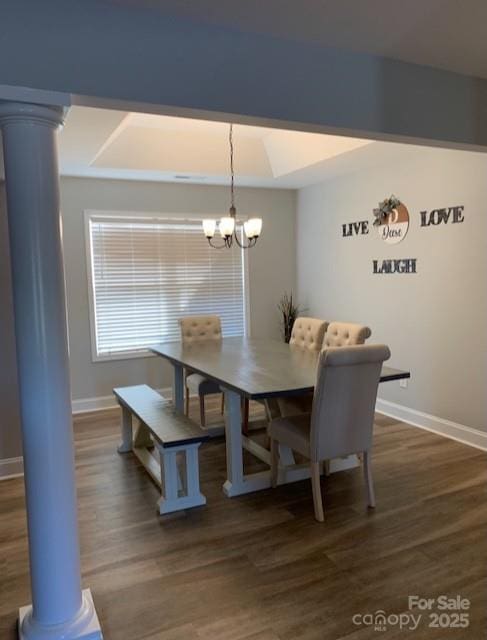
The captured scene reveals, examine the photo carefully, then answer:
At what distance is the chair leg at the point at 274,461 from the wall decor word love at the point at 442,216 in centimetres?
237

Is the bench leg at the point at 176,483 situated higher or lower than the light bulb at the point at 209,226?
lower

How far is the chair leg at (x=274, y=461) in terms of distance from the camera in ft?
10.7

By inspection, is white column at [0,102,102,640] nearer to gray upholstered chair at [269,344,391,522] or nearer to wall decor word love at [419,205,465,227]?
gray upholstered chair at [269,344,391,522]

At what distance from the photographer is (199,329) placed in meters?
4.92

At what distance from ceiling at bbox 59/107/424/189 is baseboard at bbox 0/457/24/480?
241 centimetres

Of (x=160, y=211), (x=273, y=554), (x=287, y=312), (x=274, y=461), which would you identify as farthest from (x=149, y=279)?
(x=273, y=554)

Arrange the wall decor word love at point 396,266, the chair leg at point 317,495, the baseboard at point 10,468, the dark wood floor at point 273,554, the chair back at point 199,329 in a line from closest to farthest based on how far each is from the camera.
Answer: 1. the dark wood floor at point 273,554
2. the chair leg at point 317,495
3. the baseboard at point 10,468
4. the wall decor word love at point 396,266
5. the chair back at point 199,329

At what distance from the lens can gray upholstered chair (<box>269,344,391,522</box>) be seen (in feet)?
8.80

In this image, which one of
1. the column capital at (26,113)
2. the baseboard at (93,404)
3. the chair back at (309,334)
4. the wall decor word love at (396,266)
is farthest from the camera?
the baseboard at (93,404)

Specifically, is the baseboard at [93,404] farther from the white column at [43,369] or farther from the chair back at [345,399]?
the white column at [43,369]

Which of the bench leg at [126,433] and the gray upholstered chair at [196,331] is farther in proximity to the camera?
the gray upholstered chair at [196,331]

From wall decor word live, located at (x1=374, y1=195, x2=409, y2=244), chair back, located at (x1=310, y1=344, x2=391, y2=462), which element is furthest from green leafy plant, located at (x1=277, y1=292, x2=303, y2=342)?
chair back, located at (x1=310, y1=344, x2=391, y2=462)

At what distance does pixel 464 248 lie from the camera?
3.90 meters

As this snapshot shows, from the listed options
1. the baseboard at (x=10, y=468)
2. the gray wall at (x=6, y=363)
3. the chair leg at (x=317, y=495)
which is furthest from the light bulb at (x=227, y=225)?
the baseboard at (x=10, y=468)
